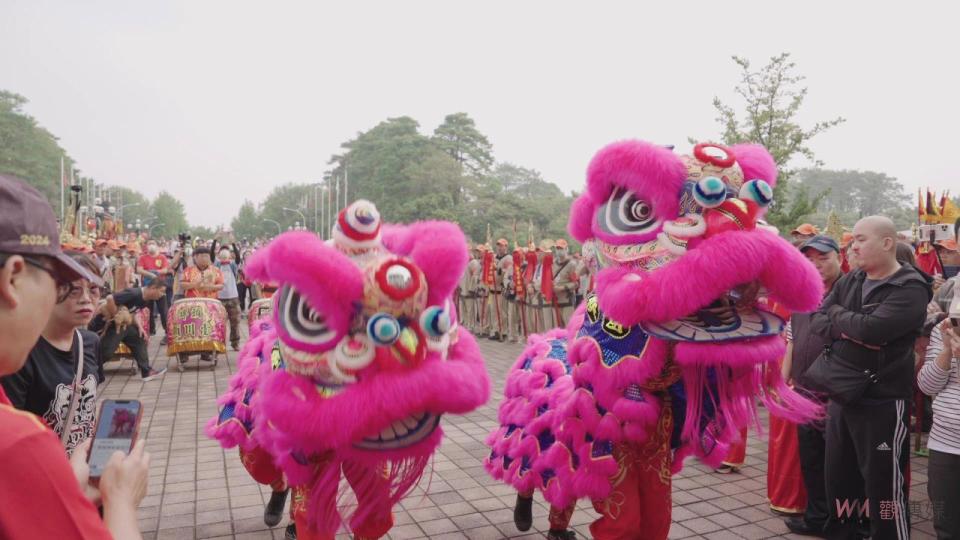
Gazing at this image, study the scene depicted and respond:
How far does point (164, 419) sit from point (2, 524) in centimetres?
625

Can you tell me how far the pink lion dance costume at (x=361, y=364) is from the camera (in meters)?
2.25

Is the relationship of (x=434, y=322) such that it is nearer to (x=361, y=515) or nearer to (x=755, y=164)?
(x=361, y=515)

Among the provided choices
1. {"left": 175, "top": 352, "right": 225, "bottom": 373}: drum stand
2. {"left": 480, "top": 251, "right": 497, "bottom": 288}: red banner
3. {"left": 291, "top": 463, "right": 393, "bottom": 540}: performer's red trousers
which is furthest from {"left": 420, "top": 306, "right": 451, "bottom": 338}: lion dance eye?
{"left": 480, "top": 251, "right": 497, "bottom": 288}: red banner

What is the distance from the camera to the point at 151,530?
3951 mm

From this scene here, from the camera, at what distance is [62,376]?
8.64ft

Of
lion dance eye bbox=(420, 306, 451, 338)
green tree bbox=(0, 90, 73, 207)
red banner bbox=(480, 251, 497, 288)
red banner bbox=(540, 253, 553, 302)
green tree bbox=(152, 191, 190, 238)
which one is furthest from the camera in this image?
green tree bbox=(152, 191, 190, 238)

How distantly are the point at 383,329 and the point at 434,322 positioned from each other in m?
0.19

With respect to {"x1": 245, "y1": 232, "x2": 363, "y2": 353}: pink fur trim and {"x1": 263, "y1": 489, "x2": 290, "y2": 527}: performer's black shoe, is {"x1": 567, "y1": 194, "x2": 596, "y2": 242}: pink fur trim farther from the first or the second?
{"x1": 263, "y1": 489, "x2": 290, "y2": 527}: performer's black shoe

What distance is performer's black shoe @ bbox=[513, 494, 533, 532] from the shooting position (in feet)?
12.8

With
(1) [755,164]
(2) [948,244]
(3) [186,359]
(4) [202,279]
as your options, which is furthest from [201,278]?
(2) [948,244]

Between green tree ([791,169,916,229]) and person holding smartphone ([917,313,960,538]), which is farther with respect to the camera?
green tree ([791,169,916,229])

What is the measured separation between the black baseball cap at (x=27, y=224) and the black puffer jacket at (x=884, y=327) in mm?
3503

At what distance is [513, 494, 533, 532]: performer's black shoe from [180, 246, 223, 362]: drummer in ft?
24.1

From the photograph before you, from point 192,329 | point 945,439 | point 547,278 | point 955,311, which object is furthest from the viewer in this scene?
point 547,278
